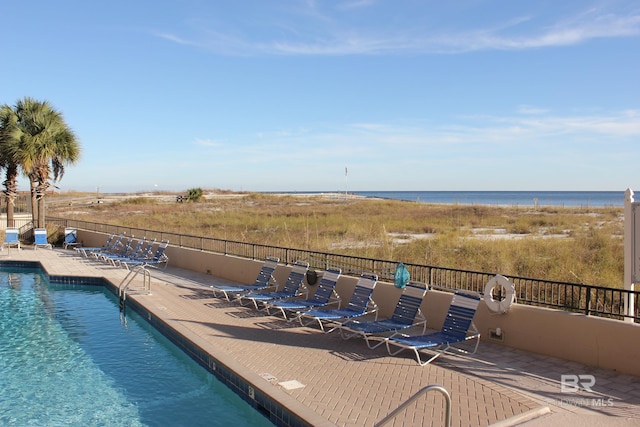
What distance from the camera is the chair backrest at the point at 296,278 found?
38.0ft

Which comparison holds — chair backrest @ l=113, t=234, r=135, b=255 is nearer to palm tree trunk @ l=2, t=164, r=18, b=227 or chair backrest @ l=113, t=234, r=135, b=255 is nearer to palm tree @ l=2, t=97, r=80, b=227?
palm tree @ l=2, t=97, r=80, b=227

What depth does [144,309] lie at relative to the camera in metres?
11.4

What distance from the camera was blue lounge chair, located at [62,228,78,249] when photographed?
79.7ft

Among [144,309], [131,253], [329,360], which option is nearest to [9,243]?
[131,253]

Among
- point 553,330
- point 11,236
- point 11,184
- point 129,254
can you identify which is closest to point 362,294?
point 553,330

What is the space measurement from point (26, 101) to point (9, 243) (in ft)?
26.2

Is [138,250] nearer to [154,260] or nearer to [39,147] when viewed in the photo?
[154,260]

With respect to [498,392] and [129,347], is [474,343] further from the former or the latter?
[129,347]

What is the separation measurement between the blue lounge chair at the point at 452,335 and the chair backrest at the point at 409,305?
0.41 metres

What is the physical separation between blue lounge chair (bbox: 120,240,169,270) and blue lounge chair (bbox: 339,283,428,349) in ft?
30.6

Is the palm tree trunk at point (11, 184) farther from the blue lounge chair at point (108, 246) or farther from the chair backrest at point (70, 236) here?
the blue lounge chair at point (108, 246)

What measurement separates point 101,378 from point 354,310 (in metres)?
4.21

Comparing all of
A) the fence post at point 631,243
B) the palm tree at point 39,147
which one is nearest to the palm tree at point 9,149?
the palm tree at point 39,147

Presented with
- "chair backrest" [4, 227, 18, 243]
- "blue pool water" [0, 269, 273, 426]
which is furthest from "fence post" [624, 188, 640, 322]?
"chair backrest" [4, 227, 18, 243]
